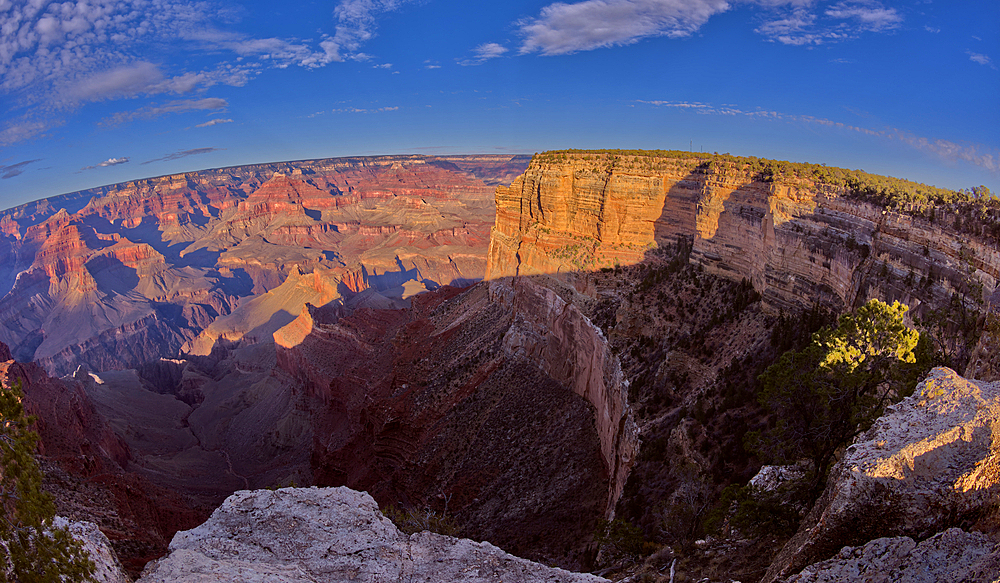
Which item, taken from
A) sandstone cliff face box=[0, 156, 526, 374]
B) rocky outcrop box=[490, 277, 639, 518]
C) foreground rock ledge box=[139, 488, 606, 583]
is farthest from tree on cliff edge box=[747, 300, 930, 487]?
sandstone cliff face box=[0, 156, 526, 374]

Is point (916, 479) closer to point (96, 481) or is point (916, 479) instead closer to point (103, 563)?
point (103, 563)

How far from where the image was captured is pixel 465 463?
3072 cm

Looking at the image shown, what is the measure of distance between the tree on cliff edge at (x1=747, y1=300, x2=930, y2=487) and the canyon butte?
72 centimetres

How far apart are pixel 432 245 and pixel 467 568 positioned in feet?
540

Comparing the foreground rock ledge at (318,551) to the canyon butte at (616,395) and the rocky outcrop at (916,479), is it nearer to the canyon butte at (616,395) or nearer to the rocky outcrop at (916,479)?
the canyon butte at (616,395)

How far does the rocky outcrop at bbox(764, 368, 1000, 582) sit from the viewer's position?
7.04m

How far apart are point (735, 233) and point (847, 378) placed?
698 inches

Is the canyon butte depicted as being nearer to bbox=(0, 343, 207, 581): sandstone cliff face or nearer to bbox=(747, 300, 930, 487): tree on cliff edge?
bbox=(0, 343, 207, 581): sandstone cliff face

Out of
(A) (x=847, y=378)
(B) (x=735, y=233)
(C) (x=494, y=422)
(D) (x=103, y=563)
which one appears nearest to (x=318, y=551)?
(D) (x=103, y=563)

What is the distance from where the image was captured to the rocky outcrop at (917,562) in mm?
5898

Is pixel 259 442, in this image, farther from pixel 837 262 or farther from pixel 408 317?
pixel 837 262

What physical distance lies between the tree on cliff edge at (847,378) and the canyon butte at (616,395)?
716mm

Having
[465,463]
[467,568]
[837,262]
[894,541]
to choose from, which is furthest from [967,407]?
[465,463]

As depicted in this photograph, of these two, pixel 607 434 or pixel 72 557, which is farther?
pixel 607 434
